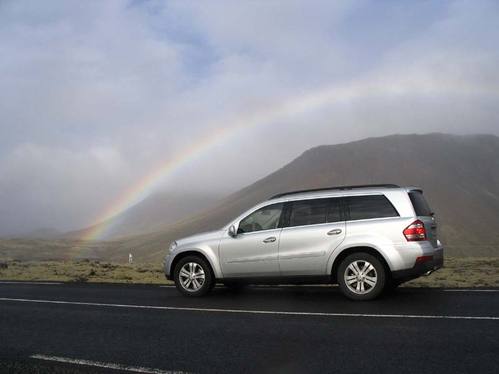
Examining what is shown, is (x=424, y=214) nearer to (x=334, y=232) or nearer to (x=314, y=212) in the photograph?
(x=334, y=232)

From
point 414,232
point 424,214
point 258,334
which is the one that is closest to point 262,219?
point 414,232

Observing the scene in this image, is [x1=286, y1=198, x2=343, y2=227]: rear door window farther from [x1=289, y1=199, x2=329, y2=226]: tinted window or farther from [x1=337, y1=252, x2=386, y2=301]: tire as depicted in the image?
[x1=337, y1=252, x2=386, y2=301]: tire

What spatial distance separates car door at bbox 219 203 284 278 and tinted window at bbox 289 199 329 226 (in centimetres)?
27

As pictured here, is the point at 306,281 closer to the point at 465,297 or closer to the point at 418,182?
the point at 465,297

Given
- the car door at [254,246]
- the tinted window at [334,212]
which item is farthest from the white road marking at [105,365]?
the tinted window at [334,212]

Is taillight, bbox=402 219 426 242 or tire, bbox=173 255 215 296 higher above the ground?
taillight, bbox=402 219 426 242

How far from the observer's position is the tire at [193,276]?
33.3 feet

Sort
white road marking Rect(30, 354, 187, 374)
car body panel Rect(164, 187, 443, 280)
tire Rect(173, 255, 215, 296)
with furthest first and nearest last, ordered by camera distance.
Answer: tire Rect(173, 255, 215, 296) < car body panel Rect(164, 187, 443, 280) < white road marking Rect(30, 354, 187, 374)

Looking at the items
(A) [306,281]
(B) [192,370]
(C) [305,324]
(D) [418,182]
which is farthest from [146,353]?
(D) [418,182]

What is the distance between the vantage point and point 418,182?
184750 millimetres

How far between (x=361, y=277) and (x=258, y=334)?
9.27 ft

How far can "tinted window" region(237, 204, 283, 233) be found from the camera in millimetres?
9766

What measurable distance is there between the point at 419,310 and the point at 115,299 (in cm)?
562

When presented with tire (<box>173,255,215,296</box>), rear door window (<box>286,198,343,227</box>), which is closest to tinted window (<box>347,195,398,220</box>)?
rear door window (<box>286,198,343,227</box>)
